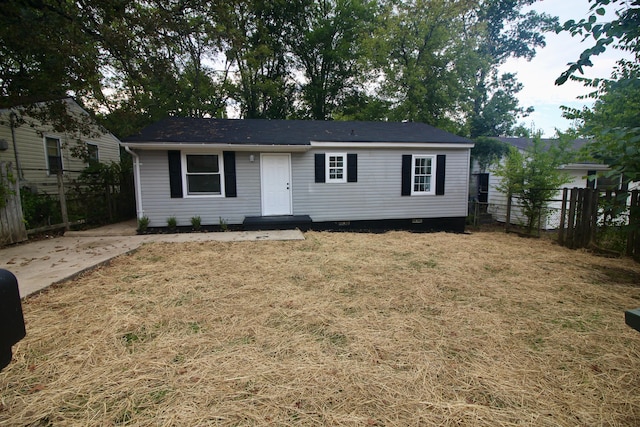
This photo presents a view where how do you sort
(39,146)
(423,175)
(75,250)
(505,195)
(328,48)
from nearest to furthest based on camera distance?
(75,250)
(423,175)
(505,195)
(39,146)
(328,48)

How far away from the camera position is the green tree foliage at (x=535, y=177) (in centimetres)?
895

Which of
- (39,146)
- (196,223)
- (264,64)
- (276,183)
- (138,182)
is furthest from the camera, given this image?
(264,64)

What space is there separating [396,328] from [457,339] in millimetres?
558

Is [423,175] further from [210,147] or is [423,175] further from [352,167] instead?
[210,147]

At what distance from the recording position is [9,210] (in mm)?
6195

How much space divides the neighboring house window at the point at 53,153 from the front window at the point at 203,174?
6.29m

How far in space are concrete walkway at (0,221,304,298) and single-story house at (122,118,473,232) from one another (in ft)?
3.07

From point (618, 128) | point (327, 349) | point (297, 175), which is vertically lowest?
point (327, 349)

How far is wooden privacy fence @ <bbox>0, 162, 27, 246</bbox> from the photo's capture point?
6.04 meters

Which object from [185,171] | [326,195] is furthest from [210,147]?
[326,195]

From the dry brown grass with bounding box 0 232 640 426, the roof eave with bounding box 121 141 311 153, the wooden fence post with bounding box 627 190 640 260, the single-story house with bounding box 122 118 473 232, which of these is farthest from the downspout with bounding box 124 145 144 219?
the wooden fence post with bounding box 627 190 640 260

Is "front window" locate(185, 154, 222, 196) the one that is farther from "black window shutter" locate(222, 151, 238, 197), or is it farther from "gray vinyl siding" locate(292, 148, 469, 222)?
"gray vinyl siding" locate(292, 148, 469, 222)

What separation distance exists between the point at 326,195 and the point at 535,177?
258 inches

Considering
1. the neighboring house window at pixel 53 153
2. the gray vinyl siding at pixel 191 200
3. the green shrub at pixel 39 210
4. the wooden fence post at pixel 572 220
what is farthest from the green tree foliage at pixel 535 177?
the neighboring house window at pixel 53 153
